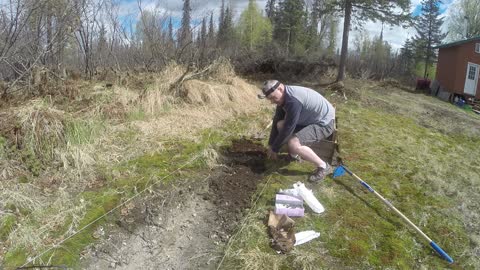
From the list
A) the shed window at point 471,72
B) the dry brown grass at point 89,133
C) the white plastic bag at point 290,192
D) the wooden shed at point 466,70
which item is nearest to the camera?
the dry brown grass at point 89,133

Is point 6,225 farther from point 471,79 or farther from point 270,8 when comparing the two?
point 270,8

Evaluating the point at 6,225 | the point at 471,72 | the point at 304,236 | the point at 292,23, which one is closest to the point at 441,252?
the point at 304,236

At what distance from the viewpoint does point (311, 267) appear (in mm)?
2486

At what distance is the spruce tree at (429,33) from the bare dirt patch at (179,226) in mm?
29476

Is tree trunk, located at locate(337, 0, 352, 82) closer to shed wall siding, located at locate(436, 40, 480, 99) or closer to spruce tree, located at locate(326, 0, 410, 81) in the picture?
spruce tree, located at locate(326, 0, 410, 81)

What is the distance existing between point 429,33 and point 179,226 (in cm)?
3194

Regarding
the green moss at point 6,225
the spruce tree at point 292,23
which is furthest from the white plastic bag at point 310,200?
the spruce tree at point 292,23

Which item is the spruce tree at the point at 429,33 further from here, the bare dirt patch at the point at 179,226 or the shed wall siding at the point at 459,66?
the bare dirt patch at the point at 179,226

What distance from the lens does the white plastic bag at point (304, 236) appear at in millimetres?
2783

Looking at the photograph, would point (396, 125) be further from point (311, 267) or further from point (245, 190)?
point (311, 267)

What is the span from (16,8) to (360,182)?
479cm

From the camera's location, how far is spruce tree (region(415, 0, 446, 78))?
93.1 feet

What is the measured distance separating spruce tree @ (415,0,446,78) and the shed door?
11445 millimetres

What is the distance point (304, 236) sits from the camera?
284cm
